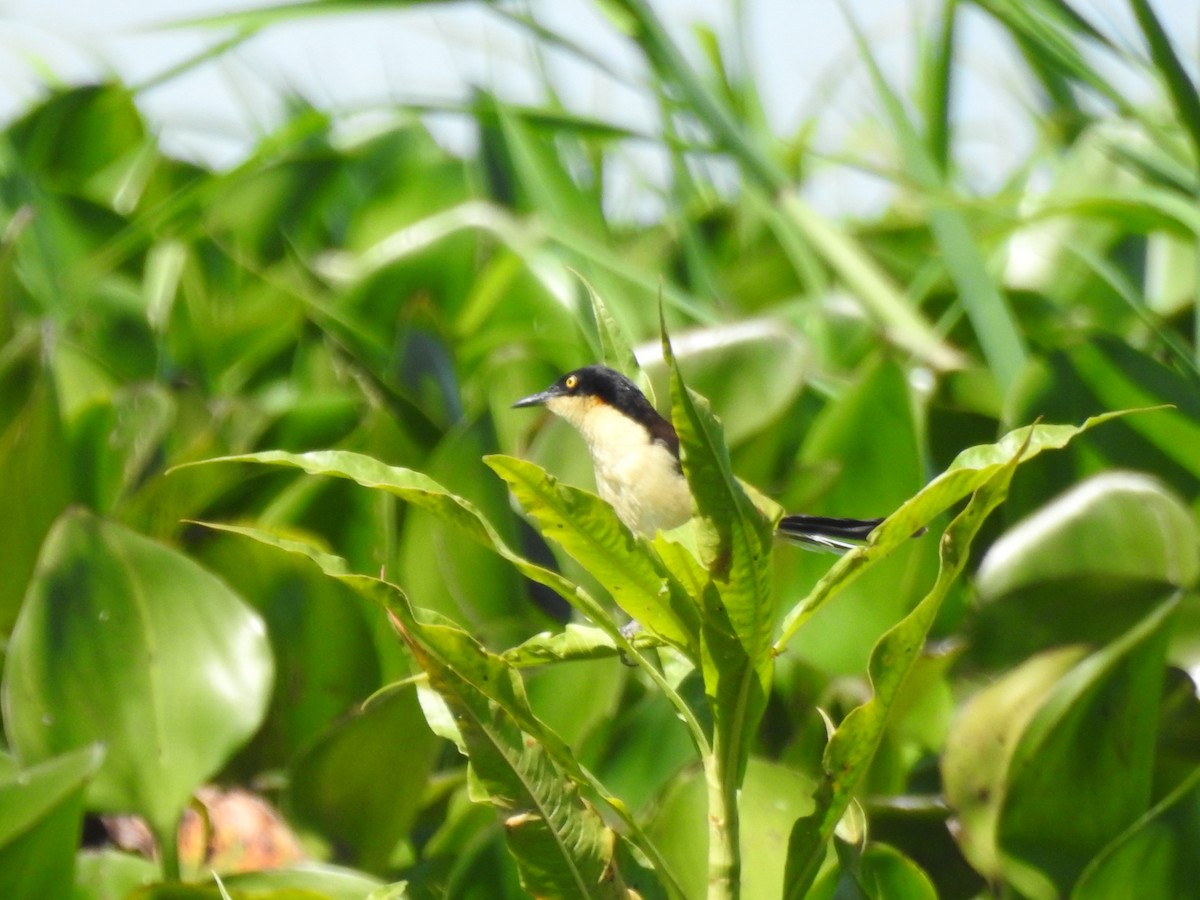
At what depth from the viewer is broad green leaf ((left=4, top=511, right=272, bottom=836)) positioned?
1.69 m

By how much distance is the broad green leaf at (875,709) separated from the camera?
1191 millimetres

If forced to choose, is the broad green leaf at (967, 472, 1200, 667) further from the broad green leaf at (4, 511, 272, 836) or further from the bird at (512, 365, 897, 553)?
the broad green leaf at (4, 511, 272, 836)

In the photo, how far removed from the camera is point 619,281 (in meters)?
2.65

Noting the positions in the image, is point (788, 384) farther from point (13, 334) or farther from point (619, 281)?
point (13, 334)

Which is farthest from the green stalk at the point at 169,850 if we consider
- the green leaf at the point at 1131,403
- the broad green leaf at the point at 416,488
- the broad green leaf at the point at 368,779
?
the green leaf at the point at 1131,403

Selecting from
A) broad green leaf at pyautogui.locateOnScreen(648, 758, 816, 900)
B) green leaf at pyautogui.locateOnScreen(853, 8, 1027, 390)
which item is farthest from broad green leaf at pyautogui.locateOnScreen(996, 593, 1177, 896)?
green leaf at pyautogui.locateOnScreen(853, 8, 1027, 390)

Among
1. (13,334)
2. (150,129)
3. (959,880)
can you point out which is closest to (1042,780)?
(959,880)

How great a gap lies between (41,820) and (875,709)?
2.54ft

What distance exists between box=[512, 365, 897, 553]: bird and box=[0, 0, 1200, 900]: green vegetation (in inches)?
2.7

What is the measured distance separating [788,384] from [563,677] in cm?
56

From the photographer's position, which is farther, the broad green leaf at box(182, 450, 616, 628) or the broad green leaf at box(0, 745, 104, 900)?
the broad green leaf at box(0, 745, 104, 900)

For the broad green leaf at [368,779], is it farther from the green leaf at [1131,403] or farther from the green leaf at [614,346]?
the green leaf at [1131,403]

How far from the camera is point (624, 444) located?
269 centimetres

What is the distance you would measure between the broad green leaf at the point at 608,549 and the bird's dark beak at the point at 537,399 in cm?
106
